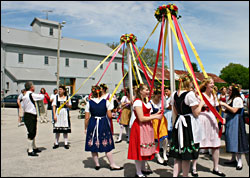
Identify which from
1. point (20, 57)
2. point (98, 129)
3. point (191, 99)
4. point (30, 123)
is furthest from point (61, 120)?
point (20, 57)

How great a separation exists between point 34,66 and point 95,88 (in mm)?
27062

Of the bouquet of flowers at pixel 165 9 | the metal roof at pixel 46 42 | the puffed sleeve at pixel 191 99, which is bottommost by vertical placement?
the puffed sleeve at pixel 191 99

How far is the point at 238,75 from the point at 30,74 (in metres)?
64.6

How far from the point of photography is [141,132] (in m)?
3.95

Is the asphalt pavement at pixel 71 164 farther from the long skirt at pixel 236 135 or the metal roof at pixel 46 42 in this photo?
the metal roof at pixel 46 42

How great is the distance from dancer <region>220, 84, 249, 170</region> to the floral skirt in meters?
2.46

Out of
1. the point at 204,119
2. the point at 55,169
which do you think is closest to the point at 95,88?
the point at 55,169

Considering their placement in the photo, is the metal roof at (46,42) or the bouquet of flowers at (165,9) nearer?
the bouquet of flowers at (165,9)

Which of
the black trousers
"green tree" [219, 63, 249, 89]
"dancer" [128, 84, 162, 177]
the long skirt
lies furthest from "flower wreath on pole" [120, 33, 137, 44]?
"green tree" [219, 63, 249, 89]

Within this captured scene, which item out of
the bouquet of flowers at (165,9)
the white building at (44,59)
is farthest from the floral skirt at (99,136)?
the white building at (44,59)

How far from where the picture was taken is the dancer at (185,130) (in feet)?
11.9

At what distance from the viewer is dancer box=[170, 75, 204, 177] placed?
3639mm

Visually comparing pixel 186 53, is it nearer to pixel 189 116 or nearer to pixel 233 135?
pixel 189 116

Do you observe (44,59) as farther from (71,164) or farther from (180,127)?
(180,127)
